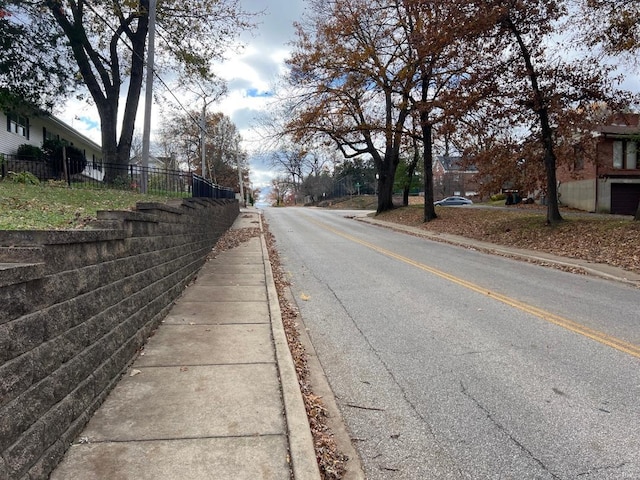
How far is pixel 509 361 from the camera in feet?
17.2

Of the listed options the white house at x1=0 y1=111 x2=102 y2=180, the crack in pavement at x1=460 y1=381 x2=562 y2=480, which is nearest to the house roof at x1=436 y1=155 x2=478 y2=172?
the white house at x1=0 y1=111 x2=102 y2=180

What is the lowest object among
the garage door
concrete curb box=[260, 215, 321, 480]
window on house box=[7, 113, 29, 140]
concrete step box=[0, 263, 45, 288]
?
concrete curb box=[260, 215, 321, 480]

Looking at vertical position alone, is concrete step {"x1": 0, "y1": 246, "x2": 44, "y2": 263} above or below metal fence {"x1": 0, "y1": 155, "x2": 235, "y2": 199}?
below

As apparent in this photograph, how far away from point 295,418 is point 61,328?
1.86 meters

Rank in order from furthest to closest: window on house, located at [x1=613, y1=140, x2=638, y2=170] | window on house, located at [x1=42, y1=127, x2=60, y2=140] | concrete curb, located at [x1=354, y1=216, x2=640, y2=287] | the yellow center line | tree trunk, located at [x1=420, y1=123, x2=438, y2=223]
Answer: window on house, located at [x1=613, y1=140, x2=638, y2=170] < window on house, located at [x1=42, y1=127, x2=60, y2=140] < tree trunk, located at [x1=420, y1=123, x2=438, y2=223] < concrete curb, located at [x1=354, y1=216, x2=640, y2=287] < the yellow center line

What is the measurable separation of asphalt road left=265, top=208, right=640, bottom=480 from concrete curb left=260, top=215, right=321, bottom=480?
0.41 m

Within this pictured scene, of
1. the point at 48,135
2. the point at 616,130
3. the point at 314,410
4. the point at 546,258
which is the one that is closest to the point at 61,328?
the point at 314,410

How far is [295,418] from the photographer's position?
3785 millimetres

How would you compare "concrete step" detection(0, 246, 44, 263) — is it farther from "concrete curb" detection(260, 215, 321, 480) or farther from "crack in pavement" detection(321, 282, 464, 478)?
"crack in pavement" detection(321, 282, 464, 478)

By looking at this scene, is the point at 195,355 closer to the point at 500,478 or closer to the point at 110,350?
the point at 110,350

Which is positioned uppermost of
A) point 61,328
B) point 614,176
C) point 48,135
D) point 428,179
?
point 48,135

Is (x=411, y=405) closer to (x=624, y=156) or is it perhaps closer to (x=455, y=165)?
(x=455, y=165)

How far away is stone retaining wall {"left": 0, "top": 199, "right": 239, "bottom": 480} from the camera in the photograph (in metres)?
2.75

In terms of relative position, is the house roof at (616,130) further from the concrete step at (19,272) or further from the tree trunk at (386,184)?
the concrete step at (19,272)
